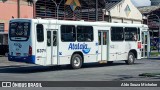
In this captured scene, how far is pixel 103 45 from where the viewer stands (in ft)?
84.9

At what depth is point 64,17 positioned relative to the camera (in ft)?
175

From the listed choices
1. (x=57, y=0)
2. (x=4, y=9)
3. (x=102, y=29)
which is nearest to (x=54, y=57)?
(x=102, y=29)

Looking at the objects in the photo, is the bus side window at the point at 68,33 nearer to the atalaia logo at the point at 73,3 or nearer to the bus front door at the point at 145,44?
the bus front door at the point at 145,44

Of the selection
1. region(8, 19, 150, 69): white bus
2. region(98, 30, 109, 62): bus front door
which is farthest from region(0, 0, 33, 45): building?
region(98, 30, 109, 62): bus front door

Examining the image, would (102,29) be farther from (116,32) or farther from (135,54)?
(135,54)

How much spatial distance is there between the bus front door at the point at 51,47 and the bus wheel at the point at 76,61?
153 centimetres

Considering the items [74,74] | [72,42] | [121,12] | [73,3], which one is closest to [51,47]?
[72,42]

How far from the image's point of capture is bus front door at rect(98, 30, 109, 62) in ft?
84.3

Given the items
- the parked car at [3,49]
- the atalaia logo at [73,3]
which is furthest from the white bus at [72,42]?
the atalaia logo at [73,3]

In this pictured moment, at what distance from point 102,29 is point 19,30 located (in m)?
6.07

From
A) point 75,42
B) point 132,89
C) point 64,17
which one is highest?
point 64,17

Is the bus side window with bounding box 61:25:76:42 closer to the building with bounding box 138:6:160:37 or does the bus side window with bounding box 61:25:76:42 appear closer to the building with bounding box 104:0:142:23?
the building with bounding box 104:0:142:23

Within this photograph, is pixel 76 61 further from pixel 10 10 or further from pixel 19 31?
pixel 10 10

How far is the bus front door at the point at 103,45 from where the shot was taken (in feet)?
84.3
